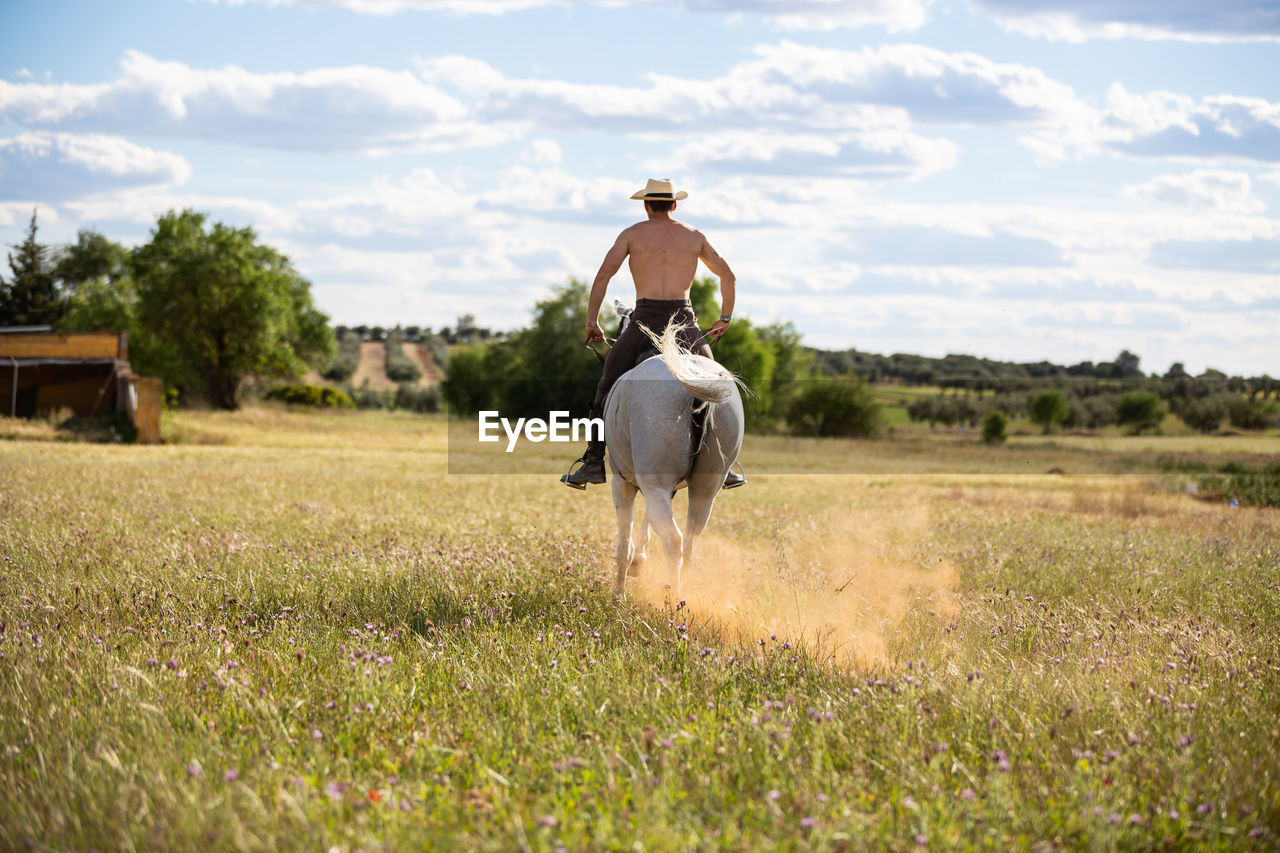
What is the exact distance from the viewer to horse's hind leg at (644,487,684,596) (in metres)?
7.76

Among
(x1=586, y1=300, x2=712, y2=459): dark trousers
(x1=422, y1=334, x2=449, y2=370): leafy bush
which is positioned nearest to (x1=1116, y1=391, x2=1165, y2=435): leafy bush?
(x1=586, y1=300, x2=712, y2=459): dark trousers

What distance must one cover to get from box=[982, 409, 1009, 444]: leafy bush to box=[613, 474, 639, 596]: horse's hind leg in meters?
65.1

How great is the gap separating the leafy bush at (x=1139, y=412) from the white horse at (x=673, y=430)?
5686 centimetres

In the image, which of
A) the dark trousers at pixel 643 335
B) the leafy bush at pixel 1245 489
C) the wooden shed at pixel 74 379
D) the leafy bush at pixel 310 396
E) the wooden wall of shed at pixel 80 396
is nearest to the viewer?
the dark trousers at pixel 643 335

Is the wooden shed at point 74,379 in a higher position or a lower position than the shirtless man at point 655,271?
lower

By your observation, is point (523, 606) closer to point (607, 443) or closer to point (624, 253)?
point (607, 443)

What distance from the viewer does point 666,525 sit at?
775 cm

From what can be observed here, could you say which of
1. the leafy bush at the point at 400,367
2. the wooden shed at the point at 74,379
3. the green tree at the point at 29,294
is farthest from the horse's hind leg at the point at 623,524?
the leafy bush at the point at 400,367

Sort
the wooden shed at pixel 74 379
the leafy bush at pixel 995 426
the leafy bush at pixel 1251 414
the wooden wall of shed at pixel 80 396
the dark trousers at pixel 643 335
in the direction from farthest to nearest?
1. the leafy bush at pixel 995 426
2. the leafy bush at pixel 1251 414
3. the wooden wall of shed at pixel 80 396
4. the wooden shed at pixel 74 379
5. the dark trousers at pixel 643 335

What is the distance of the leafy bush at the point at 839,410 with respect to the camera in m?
83.5

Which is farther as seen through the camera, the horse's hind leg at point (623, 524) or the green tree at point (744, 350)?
the green tree at point (744, 350)

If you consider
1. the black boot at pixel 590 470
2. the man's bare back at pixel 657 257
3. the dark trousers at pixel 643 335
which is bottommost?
the black boot at pixel 590 470

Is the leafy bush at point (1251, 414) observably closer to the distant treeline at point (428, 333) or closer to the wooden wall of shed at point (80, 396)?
the wooden wall of shed at point (80, 396)

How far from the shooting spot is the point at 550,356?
289ft
